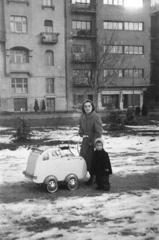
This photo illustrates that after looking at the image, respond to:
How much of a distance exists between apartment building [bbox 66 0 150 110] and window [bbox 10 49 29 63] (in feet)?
18.3

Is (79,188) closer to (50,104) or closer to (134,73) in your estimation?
(50,104)

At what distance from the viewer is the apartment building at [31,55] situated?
39.5 m

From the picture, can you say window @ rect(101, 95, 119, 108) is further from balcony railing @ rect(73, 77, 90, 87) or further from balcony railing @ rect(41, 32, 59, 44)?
balcony railing @ rect(41, 32, 59, 44)

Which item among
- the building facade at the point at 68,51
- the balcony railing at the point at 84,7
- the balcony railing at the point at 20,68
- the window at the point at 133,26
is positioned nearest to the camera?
the building facade at the point at 68,51

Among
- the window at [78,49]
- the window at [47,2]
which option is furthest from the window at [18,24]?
the window at [78,49]

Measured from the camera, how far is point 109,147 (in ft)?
39.0

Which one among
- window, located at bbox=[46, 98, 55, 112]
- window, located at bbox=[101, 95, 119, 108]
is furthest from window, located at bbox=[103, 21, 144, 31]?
window, located at bbox=[46, 98, 55, 112]

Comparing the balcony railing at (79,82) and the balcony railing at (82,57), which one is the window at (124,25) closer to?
the balcony railing at (82,57)

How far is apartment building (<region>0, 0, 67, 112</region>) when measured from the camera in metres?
39.5

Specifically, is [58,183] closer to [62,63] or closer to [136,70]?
[62,63]

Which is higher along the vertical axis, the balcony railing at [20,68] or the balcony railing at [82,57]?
the balcony railing at [82,57]

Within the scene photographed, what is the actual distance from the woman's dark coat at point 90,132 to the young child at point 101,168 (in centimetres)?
27

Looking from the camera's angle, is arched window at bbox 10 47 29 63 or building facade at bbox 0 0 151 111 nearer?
building facade at bbox 0 0 151 111

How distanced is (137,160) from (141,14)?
128 ft
